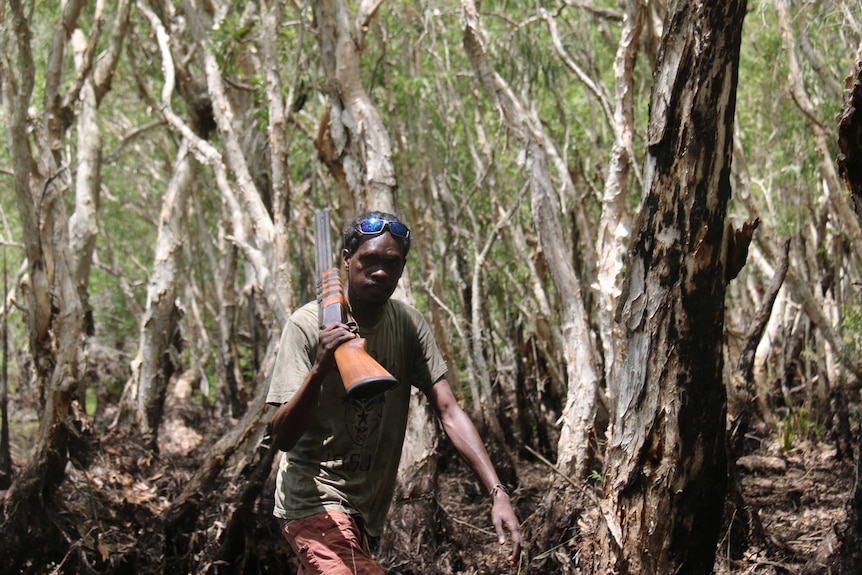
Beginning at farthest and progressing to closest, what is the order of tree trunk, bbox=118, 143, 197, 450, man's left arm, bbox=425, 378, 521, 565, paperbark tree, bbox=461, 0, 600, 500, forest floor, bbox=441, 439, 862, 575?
tree trunk, bbox=118, 143, 197, 450
paperbark tree, bbox=461, 0, 600, 500
forest floor, bbox=441, 439, 862, 575
man's left arm, bbox=425, 378, 521, 565

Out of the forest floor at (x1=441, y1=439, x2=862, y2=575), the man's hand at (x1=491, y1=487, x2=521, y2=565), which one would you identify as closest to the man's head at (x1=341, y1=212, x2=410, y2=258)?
the man's hand at (x1=491, y1=487, x2=521, y2=565)

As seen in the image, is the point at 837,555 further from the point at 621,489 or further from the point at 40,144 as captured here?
the point at 40,144

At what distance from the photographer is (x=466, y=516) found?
672cm

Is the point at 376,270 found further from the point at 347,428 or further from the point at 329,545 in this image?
the point at 329,545

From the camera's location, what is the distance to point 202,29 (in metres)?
8.93

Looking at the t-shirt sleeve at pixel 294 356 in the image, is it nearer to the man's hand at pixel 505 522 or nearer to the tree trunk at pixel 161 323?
the man's hand at pixel 505 522

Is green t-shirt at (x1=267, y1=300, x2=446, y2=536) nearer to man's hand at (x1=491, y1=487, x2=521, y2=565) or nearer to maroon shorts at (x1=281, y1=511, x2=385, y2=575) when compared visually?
maroon shorts at (x1=281, y1=511, x2=385, y2=575)

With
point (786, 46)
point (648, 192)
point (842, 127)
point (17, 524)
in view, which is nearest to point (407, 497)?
point (17, 524)

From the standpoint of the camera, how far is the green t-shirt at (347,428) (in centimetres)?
315

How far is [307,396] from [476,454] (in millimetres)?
670

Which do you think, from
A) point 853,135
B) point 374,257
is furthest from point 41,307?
point 853,135

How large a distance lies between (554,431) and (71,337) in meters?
4.79

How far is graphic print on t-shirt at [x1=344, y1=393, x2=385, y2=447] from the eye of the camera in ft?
10.6

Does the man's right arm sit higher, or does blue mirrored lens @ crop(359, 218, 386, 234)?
blue mirrored lens @ crop(359, 218, 386, 234)
